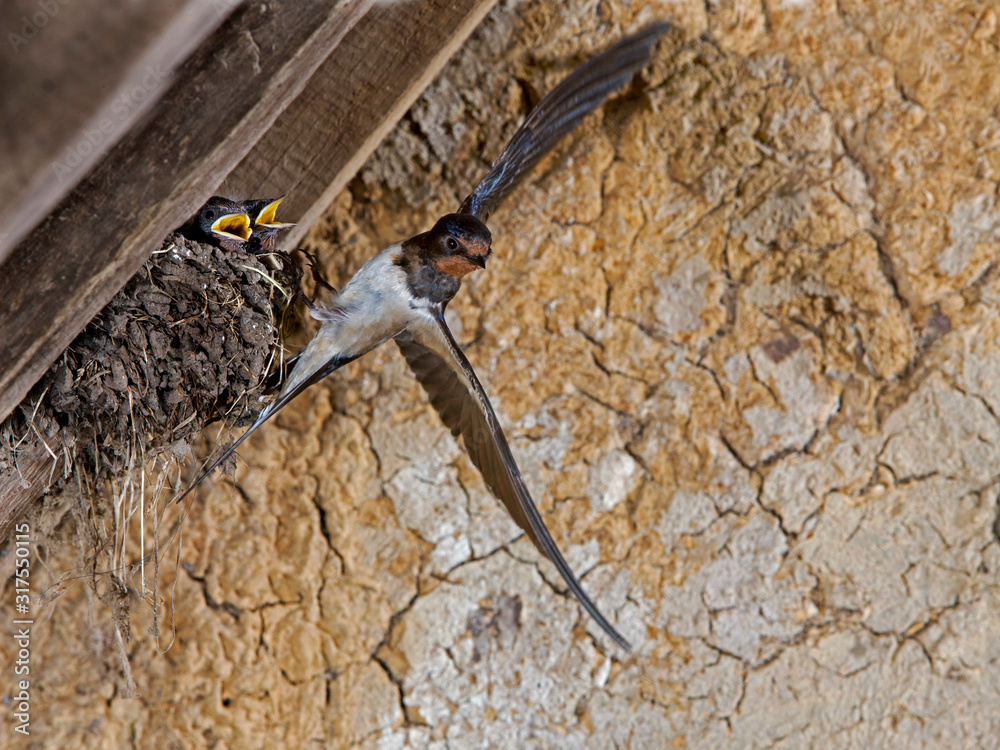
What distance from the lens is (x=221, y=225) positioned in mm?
1305

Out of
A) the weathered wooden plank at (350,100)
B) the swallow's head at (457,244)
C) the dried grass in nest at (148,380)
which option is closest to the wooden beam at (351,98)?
the weathered wooden plank at (350,100)

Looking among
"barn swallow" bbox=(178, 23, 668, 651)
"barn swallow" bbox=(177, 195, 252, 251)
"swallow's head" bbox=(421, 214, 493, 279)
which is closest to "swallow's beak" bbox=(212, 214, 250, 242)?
"barn swallow" bbox=(177, 195, 252, 251)

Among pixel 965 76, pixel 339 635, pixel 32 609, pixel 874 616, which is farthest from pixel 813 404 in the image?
pixel 32 609

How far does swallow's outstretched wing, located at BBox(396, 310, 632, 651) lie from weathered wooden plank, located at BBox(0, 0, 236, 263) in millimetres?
644

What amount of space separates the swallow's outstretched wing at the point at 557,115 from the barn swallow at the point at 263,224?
0.37 meters

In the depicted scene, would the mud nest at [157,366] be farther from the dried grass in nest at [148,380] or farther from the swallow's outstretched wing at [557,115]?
the swallow's outstretched wing at [557,115]

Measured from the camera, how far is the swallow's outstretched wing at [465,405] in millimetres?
1357

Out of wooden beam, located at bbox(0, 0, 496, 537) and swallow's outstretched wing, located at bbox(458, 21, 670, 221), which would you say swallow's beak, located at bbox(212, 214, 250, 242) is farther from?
swallow's outstretched wing, located at bbox(458, 21, 670, 221)

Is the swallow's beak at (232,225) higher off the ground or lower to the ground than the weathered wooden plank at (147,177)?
higher

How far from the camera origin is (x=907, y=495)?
5.85 feet

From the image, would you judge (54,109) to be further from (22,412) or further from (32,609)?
(32,609)

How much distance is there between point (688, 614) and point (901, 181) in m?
1.22

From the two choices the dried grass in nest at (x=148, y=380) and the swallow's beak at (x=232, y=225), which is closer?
the dried grass in nest at (x=148, y=380)

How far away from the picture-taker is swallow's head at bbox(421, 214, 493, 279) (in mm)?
1304
